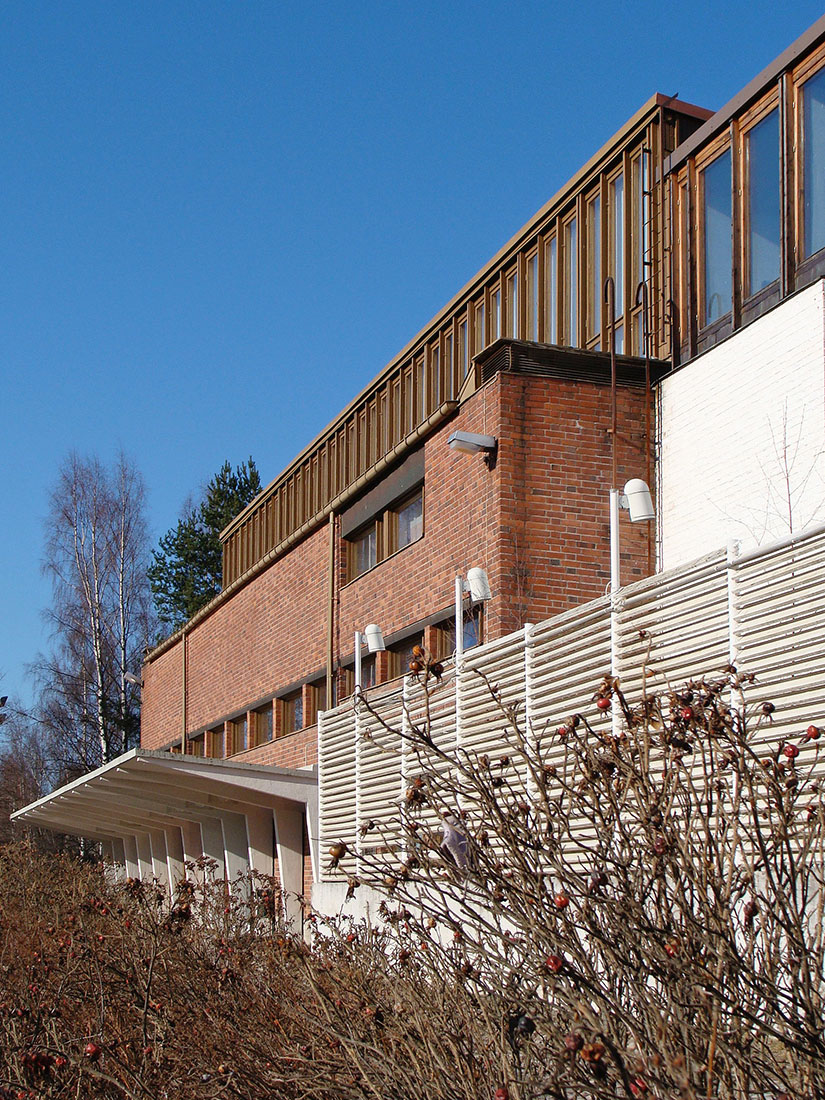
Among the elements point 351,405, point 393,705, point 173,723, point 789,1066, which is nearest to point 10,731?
point 173,723

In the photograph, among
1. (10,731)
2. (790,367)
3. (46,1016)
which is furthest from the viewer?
(10,731)

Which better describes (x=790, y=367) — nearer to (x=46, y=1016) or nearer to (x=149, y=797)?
(x=46, y=1016)

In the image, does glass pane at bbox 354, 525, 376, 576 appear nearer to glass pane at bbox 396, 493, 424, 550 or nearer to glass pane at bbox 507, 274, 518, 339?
glass pane at bbox 396, 493, 424, 550

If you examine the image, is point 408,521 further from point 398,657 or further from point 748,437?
point 748,437

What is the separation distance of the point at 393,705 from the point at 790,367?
5440mm

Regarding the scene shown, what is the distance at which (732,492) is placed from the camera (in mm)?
14148

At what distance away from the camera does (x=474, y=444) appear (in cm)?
1578

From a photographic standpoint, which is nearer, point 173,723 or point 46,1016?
point 46,1016

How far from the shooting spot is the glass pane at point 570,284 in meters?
17.3

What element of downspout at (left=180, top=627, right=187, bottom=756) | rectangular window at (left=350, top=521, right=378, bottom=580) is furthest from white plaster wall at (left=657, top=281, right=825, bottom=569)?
downspout at (left=180, top=627, right=187, bottom=756)

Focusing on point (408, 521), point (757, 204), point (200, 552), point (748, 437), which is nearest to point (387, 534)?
point (408, 521)

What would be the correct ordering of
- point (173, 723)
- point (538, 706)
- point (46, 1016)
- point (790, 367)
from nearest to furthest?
point (46, 1016) → point (538, 706) → point (790, 367) → point (173, 723)

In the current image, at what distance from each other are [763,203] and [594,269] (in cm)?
315

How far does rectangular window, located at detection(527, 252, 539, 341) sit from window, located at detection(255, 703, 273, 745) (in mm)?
11328
